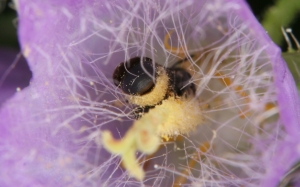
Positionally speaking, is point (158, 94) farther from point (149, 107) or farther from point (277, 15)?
point (277, 15)

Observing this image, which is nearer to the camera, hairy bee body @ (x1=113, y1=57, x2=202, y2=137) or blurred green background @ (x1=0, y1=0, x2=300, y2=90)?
hairy bee body @ (x1=113, y1=57, x2=202, y2=137)

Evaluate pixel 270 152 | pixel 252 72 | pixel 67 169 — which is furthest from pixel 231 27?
pixel 67 169

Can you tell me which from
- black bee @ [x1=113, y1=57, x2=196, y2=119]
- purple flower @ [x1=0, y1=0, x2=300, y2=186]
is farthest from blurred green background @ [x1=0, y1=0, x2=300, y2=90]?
black bee @ [x1=113, y1=57, x2=196, y2=119]

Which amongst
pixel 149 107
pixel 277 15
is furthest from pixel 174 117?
pixel 277 15

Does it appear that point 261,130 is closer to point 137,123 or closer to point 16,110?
point 137,123

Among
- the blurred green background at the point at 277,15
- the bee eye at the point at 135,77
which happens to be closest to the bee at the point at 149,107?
the bee eye at the point at 135,77

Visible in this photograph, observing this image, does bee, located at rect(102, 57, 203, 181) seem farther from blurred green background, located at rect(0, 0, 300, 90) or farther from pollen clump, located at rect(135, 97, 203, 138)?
blurred green background, located at rect(0, 0, 300, 90)

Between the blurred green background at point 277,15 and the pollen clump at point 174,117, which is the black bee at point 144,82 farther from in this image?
the blurred green background at point 277,15
